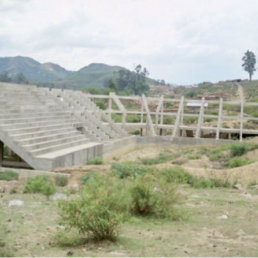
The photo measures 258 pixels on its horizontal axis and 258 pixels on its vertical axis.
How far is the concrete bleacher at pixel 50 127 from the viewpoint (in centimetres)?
1650

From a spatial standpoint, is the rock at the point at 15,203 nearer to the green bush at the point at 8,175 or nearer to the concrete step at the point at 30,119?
the green bush at the point at 8,175

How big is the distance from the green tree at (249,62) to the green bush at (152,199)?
72.0 metres

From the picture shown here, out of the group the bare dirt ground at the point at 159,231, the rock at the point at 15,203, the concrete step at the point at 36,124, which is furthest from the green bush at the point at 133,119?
the rock at the point at 15,203

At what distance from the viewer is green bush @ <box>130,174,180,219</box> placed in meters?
8.40

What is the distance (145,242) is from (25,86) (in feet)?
67.7

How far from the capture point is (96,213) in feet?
20.4

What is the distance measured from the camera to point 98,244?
627cm

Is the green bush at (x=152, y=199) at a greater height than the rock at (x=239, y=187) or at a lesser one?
greater

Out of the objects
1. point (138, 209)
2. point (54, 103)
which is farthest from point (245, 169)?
point (54, 103)

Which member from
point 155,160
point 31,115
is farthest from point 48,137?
point 155,160

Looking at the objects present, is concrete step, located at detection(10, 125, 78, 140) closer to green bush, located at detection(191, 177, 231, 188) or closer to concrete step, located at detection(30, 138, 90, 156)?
concrete step, located at detection(30, 138, 90, 156)

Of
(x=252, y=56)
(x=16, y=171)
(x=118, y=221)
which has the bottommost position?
(x=16, y=171)

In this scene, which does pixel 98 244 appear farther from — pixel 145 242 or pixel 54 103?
pixel 54 103

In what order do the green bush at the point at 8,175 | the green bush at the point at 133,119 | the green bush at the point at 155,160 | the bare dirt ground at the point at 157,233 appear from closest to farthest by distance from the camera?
the bare dirt ground at the point at 157,233 → the green bush at the point at 8,175 → the green bush at the point at 155,160 → the green bush at the point at 133,119
